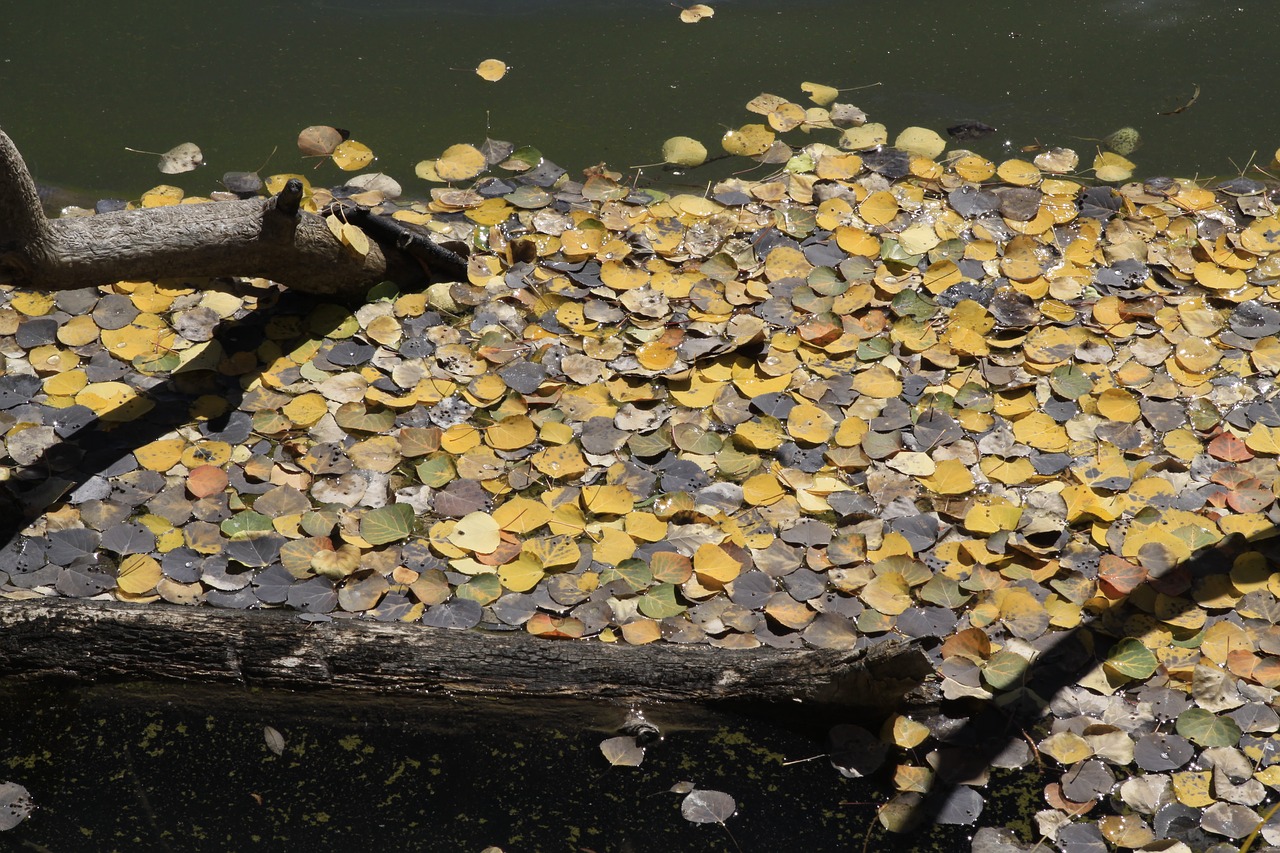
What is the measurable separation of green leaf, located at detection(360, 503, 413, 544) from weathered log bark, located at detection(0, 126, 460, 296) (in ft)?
2.39

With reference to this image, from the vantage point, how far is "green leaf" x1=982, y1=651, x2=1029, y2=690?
2125mm

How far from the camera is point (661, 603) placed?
229 centimetres

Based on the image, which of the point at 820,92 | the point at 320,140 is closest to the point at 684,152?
the point at 820,92

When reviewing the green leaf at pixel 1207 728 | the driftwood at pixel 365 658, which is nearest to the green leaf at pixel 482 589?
the driftwood at pixel 365 658

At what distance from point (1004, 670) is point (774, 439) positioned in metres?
0.72

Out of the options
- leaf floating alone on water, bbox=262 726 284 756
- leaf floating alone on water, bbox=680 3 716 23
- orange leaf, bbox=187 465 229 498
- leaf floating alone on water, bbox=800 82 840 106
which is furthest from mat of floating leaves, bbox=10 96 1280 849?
leaf floating alone on water, bbox=680 3 716 23

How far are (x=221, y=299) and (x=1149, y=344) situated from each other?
2377 mm

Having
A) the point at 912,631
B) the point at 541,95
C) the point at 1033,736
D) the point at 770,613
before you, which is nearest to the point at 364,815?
the point at 770,613

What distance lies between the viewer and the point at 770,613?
2250mm

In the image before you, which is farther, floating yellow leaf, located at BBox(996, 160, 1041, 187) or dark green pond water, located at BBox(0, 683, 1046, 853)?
floating yellow leaf, located at BBox(996, 160, 1041, 187)

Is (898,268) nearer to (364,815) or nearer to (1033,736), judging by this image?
(1033,736)

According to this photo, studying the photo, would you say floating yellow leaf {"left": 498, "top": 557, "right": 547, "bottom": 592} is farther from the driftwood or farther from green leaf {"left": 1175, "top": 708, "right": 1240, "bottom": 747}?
green leaf {"left": 1175, "top": 708, "right": 1240, "bottom": 747}

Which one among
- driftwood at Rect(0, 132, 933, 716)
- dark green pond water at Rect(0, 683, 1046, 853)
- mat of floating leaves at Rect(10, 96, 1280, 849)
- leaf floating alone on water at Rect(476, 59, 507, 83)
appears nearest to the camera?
dark green pond water at Rect(0, 683, 1046, 853)

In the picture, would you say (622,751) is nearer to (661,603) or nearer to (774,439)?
(661,603)
